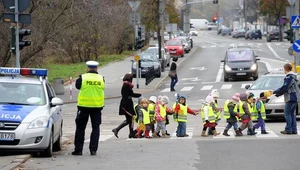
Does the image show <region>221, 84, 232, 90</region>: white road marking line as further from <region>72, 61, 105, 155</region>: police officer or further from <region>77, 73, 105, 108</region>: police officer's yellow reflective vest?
<region>77, 73, 105, 108</region>: police officer's yellow reflective vest

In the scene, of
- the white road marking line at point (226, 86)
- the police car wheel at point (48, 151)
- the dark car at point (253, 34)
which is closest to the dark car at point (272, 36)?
the dark car at point (253, 34)

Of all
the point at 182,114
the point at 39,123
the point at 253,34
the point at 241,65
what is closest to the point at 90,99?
the point at 39,123

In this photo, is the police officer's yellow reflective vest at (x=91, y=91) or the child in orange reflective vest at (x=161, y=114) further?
the child in orange reflective vest at (x=161, y=114)

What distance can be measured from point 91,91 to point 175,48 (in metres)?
55.3

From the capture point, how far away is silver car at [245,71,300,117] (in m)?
23.0

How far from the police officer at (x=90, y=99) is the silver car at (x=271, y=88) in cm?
981

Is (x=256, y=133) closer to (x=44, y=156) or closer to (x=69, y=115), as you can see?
(x=44, y=156)

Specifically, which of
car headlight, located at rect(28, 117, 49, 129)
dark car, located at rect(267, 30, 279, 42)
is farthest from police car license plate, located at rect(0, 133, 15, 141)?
dark car, located at rect(267, 30, 279, 42)

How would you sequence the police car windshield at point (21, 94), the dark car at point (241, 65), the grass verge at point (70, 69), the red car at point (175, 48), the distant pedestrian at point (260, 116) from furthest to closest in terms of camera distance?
the red car at point (175, 48) < the grass verge at point (70, 69) < the dark car at point (241, 65) < the distant pedestrian at point (260, 116) < the police car windshield at point (21, 94)

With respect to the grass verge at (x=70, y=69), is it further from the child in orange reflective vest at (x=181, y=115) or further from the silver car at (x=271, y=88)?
the child in orange reflective vest at (x=181, y=115)

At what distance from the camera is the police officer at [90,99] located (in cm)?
1408

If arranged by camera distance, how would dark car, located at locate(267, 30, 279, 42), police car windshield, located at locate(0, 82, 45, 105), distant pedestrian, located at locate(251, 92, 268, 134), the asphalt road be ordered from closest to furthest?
the asphalt road
police car windshield, located at locate(0, 82, 45, 105)
distant pedestrian, located at locate(251, 92, 268, 134)
dark car, located at locate(267, 30, 279, 42)

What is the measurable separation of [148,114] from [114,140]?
1.20 metres

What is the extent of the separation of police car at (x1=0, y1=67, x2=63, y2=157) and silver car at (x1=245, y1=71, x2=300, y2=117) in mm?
9139
